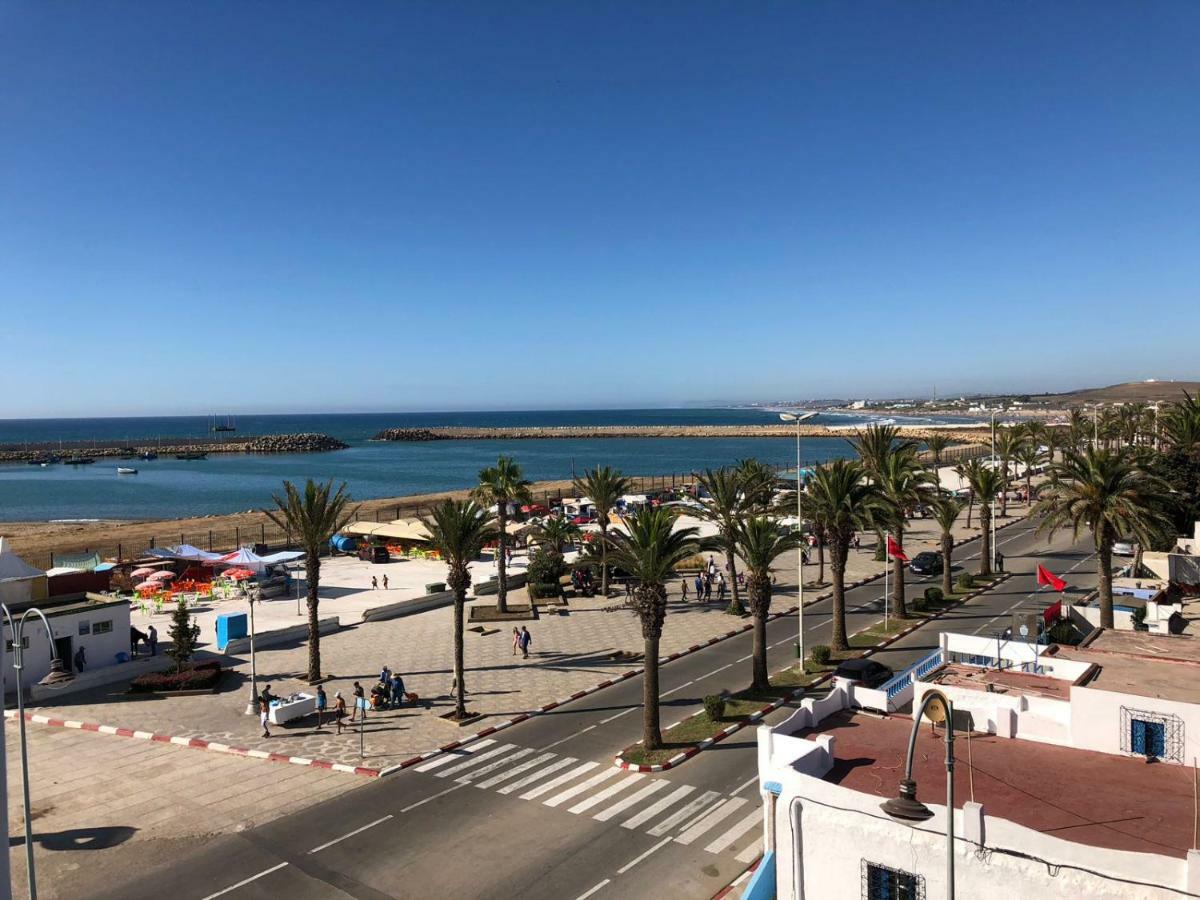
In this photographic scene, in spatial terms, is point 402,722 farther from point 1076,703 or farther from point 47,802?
point 1076,703

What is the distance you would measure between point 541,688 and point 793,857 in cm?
1671

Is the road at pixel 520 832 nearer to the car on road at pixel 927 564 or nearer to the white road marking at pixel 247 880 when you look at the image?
the white road marking at pixel 247 880

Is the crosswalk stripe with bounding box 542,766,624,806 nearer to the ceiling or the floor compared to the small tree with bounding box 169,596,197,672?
nearer to the floor

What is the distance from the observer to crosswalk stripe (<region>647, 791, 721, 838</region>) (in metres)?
17.6

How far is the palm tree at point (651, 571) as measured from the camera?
21984 millimetres

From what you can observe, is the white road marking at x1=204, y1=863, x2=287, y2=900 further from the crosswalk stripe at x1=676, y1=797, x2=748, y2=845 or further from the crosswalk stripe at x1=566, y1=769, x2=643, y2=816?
the crosswalk stripe at x1=676, y1=797, x2=748, y2=845

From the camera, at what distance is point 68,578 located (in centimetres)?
3272

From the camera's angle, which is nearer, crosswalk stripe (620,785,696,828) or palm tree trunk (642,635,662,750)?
crosswalk stripe (620,785,696,828)

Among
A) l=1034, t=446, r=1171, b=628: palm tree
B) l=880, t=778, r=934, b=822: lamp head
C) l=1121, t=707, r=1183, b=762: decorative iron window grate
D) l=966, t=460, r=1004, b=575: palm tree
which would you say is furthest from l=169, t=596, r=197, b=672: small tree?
l=966, t=460, r=1004, b=575: palm tree

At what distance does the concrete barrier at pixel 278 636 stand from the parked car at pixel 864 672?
71.0ft

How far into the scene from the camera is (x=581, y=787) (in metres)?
20.0

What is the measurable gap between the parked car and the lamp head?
51.0ft

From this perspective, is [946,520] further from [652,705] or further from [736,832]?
[736,832]

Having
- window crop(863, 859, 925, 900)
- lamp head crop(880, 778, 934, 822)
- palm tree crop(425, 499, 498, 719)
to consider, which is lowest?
window crop(863, 859, 925, 900)
